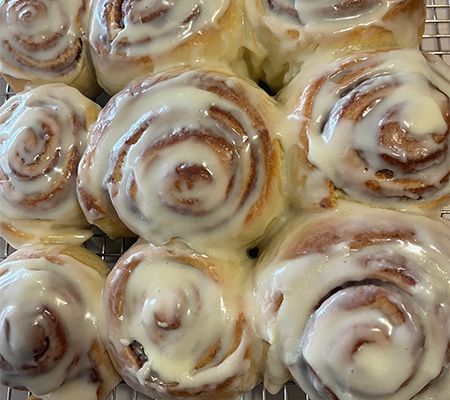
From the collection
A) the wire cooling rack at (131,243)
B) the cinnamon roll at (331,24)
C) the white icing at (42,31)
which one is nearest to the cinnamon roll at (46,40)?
the white icing at (42,31)

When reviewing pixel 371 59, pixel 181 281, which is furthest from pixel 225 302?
A: pixel 371 59

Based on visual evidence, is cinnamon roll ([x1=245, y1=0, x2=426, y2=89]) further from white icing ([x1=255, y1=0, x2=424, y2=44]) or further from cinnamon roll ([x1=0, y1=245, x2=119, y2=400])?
cinnamon roll ([x1=0, y1=245, x2=119, y2=400])

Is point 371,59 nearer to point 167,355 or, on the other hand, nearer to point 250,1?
point 250,1

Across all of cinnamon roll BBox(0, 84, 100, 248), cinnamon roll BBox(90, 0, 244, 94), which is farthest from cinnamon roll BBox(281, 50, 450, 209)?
cinnamon roll BBox(0, 84, 100, 248)

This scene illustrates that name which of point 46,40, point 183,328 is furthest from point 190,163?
point 46,40

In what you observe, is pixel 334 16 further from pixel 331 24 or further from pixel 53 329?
pixel 53 329

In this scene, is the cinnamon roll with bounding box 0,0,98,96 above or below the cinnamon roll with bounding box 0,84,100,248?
above

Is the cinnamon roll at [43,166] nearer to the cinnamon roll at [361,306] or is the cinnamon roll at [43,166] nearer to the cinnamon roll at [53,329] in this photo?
the cinnamon roll at [53,329]
